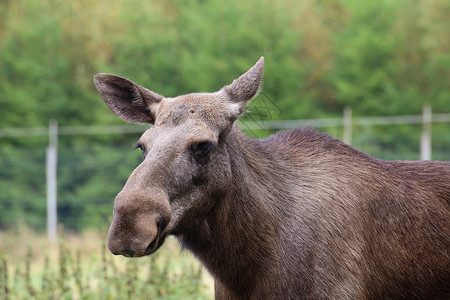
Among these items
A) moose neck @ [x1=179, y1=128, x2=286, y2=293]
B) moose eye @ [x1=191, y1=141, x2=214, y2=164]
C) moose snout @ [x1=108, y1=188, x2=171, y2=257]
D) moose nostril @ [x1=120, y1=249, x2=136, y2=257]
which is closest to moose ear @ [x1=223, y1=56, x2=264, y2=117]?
moose neck @ [x1=179, y1=128, x2=286, y2=293]

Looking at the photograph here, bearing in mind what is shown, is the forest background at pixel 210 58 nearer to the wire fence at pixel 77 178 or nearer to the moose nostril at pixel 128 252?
the wire fence at pixel 77 178

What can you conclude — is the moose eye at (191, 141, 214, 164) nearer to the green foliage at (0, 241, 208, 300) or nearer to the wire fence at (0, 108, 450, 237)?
the green foliage at (0, 241, 208, 300)

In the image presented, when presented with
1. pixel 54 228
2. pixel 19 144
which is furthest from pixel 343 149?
pixel 19 144

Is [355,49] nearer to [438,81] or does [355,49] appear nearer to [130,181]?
[438,81]

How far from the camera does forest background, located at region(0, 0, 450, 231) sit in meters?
25.6

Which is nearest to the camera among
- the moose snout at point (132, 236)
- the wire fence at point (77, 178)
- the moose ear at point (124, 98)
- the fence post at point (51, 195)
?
the moose snout at point (132, 236)

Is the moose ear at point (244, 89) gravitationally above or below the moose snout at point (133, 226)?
above

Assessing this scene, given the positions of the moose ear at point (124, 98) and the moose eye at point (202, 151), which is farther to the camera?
the moose ear at point (124, 98)

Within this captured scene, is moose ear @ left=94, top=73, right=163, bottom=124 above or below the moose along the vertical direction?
above

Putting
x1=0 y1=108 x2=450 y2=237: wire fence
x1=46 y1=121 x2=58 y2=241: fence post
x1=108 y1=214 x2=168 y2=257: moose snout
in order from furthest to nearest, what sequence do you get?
1. x1=0 y1=108 x2=450 y2=237: wire fence
2. x1=46 y1=121 x2=58 y2=241: fence post
3. x1=108 y1=214 x2=168 y2=257: moose snout

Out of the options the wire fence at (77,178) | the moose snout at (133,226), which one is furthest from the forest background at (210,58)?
the moose snout at (133,226)

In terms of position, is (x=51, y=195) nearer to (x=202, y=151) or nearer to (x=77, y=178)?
(x=77, y=178)

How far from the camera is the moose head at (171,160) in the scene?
3602mm

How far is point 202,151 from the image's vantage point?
13.3ft
